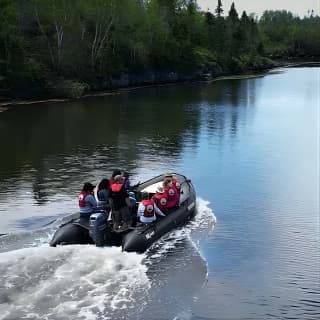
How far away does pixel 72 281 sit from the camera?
11.6m

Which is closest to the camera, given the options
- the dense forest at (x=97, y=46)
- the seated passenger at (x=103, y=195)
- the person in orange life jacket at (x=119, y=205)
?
the person in orange life jacket at (x=119, y=205)

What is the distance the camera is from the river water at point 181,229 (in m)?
11.4

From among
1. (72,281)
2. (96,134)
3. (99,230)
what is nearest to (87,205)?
(99,230)

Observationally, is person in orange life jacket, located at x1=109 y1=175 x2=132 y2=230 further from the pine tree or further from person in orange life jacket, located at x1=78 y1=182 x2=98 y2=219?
the pine tree

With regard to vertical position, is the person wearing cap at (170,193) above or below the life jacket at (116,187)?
below

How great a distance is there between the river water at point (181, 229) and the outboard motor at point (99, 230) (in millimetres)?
331

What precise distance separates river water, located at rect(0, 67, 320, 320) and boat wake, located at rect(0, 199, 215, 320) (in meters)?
0.03

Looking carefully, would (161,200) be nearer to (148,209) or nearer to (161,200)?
(161,200)

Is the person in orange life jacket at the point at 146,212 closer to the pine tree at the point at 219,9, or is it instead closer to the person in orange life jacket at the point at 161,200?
the person in orange life jacket at the point at 161,200

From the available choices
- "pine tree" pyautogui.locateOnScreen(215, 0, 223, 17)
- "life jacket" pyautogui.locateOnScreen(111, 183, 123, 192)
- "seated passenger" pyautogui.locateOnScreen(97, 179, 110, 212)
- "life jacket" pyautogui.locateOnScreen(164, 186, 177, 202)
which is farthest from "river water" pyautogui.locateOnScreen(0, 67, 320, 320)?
"pine tree" pyautogui.locateOnScreen(215, 0, 223, 17)

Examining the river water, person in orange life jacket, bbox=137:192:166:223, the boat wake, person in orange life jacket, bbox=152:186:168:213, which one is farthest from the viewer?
person in orange life jacket, bbox=152:186:168:213

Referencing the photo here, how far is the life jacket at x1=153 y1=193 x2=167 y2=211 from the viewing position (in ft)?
51.0

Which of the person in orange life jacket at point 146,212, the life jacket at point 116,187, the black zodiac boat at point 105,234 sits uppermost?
the life jacket at point 116,187

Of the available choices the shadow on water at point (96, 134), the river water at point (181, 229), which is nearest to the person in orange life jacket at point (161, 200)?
the river water at point (181, 229)
